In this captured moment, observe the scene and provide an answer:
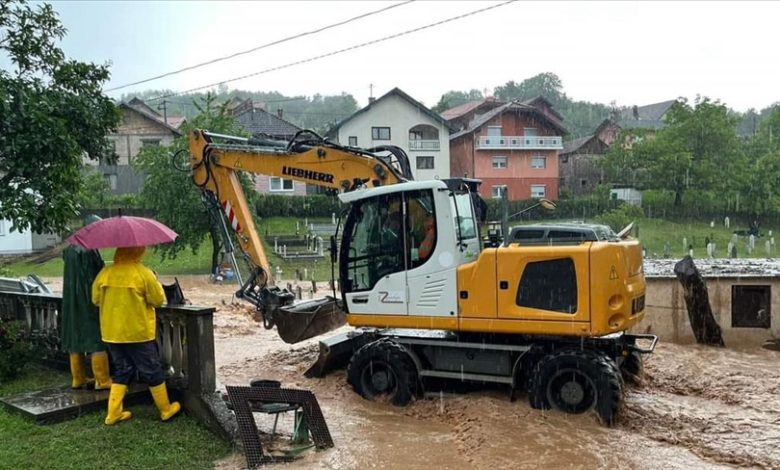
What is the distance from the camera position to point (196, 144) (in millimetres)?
9953

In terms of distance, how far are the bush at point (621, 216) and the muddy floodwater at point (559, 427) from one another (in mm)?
20182

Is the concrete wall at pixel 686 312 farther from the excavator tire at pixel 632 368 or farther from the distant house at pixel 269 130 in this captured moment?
the distant house at pixel 269 130

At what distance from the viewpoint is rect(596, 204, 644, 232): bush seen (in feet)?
97.1

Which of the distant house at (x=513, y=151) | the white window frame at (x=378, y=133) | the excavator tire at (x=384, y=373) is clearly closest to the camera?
the excavator tire at (x=384, y=373)

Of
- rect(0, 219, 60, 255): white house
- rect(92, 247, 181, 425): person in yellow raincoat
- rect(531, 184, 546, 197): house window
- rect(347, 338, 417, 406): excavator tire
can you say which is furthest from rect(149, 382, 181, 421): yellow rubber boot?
rect(531, 184, 546, 197): house window

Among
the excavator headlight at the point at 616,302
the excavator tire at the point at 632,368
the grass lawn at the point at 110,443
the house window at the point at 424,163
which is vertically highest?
the house window at the point at 424,163

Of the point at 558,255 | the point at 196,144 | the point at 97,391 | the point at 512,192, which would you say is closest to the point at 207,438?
the point at 97,391

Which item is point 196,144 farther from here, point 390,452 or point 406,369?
point 390,452

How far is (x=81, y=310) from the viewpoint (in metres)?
6.52

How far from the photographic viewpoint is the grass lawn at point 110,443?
5.30 m

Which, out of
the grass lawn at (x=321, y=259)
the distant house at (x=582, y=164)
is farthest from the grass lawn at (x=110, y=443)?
the distant house at (x=582, y=164)

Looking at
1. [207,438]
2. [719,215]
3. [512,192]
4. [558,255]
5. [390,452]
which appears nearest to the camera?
[207,438]

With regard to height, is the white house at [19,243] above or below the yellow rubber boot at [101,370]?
above

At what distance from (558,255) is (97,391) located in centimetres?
473
